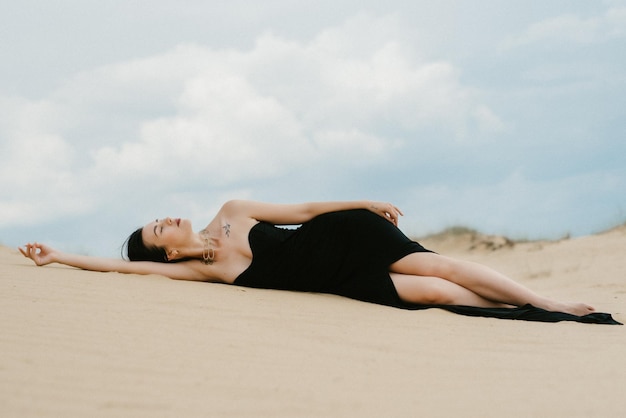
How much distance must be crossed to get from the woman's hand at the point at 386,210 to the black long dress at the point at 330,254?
8cm

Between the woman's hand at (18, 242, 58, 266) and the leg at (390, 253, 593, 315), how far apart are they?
3.34 meters

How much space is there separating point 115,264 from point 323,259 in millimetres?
1919

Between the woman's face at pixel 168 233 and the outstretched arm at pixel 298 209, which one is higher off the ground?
the outstretched arm at pixel 298 209

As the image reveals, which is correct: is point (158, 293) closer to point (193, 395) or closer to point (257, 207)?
point (257, 207)

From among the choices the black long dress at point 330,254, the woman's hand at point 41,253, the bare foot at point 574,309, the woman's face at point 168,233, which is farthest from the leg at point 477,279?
the woman's hand at point 41,253

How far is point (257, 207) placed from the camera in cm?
607

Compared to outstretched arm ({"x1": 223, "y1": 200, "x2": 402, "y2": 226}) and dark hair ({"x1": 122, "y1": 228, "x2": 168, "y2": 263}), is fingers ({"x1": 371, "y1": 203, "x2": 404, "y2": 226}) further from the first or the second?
dark hair ({"x1": 122, "y1": 228, "x2": 168, "y2": 263})

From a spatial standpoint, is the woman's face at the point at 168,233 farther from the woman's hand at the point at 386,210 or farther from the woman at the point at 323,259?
the woman's hand at the point at 386,210

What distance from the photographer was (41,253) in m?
6.57

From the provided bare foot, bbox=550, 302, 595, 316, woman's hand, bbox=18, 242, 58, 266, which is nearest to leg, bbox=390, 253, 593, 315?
bare foot, bbox=550, 302, 595, 316

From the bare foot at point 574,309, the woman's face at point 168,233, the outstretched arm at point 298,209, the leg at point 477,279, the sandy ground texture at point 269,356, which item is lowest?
the sandy ground texture at point 269,356

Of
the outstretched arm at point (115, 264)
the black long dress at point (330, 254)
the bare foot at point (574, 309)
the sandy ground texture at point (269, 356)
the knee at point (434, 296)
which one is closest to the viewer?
the sandy ground texture at point (269, 356)

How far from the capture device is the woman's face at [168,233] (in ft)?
19.2

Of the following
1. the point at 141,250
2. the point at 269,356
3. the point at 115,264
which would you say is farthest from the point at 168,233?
the point at 269,356
